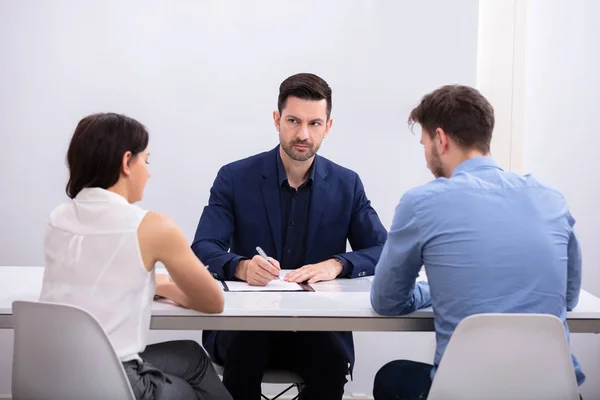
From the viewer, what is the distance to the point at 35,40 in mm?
4137

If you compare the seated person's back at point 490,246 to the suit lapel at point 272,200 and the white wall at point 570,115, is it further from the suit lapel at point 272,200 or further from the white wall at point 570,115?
the white wall at point 570,115

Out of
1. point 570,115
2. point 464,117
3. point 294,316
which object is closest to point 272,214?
point 294,316

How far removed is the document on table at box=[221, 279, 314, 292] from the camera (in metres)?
2.66

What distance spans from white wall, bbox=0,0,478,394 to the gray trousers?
186 centimetres

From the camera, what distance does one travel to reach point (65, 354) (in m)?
2.04

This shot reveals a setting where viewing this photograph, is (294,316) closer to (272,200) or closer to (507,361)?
(507,361)

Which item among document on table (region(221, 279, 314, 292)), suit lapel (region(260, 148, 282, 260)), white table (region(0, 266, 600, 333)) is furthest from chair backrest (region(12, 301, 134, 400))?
suit lapel (region(260, 148, 282, 260))

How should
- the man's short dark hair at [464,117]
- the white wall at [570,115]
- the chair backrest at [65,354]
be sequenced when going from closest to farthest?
the chair backrest at [65,354] < the man's short dark hair at [464,117] < the white wall at [570,115]

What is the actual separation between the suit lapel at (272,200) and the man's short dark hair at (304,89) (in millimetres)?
257

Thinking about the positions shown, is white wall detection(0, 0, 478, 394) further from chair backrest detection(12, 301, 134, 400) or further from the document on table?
chair backrest detection(12, 301, 134, 400)

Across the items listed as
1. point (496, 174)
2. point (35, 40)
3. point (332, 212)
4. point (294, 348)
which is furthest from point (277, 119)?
point (35, 40)

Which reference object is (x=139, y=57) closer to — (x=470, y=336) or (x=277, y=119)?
(x=277, y=119)

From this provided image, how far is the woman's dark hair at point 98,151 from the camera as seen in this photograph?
2223 mm

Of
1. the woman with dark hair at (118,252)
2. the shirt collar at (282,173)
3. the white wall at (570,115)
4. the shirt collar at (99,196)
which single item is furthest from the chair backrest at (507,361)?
the white wall at (570,115)
